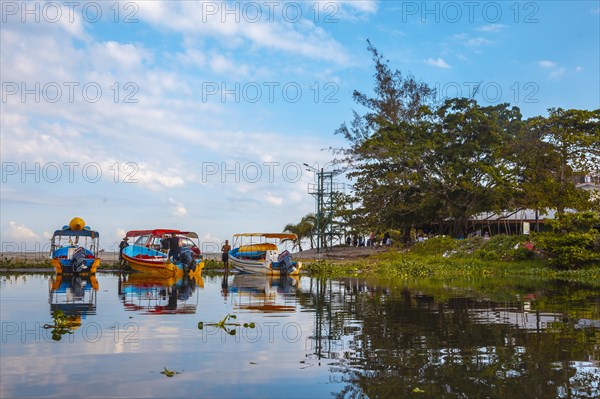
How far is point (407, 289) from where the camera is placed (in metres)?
20.9

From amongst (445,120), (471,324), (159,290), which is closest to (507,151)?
(445,120)

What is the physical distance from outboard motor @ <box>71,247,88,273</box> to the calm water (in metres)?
12.2

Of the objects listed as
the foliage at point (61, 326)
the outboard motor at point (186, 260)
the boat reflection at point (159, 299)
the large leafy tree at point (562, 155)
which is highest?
the large leafy tree at point (562, 155)

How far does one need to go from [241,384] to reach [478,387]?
2.71 m

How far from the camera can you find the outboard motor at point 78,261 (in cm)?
2830

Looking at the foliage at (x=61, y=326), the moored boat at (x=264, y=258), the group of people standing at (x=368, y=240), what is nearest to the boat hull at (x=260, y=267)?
the moored boat at (x=264, y=258)

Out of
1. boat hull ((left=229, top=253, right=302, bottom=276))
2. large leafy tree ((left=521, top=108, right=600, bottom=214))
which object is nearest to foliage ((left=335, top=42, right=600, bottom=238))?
large leafy tree ((left=521, top=108, right=600, bottom=214))

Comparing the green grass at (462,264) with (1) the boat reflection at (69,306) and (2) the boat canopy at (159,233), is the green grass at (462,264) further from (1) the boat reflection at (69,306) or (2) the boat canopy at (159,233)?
(1) the boat reflection at (69,306)

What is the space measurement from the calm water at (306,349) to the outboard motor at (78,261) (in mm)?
12214

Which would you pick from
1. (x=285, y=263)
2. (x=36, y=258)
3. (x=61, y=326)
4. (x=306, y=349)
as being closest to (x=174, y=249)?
(x=285, y=263)

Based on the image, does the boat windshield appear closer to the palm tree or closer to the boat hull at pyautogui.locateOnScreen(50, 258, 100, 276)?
the boat hull at pyautogui.locateOnScreen(50, 258, 100, 276)

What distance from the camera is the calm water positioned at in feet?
21.9

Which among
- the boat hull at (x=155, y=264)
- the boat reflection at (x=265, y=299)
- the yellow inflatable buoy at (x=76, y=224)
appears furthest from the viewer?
the yellow inflatable buoy at (x=76, y=224)

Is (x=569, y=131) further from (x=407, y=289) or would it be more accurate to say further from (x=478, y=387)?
(x=478, y=387)
